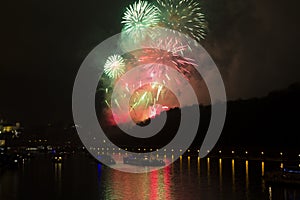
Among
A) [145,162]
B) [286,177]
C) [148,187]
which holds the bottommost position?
[148,187]

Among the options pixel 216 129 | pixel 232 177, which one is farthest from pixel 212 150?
pixel 232 177

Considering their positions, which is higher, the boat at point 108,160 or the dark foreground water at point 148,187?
the boat at point 108,160

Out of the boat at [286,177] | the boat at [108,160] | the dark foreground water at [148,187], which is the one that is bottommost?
the dark foreground water at [148,187]

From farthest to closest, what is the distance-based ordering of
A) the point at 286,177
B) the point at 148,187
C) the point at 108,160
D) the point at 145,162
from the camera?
1. the point at 108,160
2. the point at 145,162
3. the point at 148,187
4. the point at 286,177

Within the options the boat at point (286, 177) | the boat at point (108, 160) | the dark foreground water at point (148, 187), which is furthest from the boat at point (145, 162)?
the boat at point (286, 177)

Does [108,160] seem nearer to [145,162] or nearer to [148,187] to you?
[145,162]

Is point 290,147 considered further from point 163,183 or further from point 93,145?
point 93,145

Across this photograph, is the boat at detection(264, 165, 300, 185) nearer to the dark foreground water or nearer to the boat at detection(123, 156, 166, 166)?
the dark foreground water

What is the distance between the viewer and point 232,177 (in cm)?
2736

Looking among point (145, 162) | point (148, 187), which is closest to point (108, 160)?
point (145, 162)

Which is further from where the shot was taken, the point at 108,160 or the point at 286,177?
the point at 108,160

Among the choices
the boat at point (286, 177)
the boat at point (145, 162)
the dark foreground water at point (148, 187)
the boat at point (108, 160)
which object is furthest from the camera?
the boat at point (108, 160)

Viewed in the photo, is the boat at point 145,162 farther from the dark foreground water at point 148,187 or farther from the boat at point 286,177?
the boat at point 286,177

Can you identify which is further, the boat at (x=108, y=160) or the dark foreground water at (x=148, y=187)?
the boat at (x=108, y=160)
